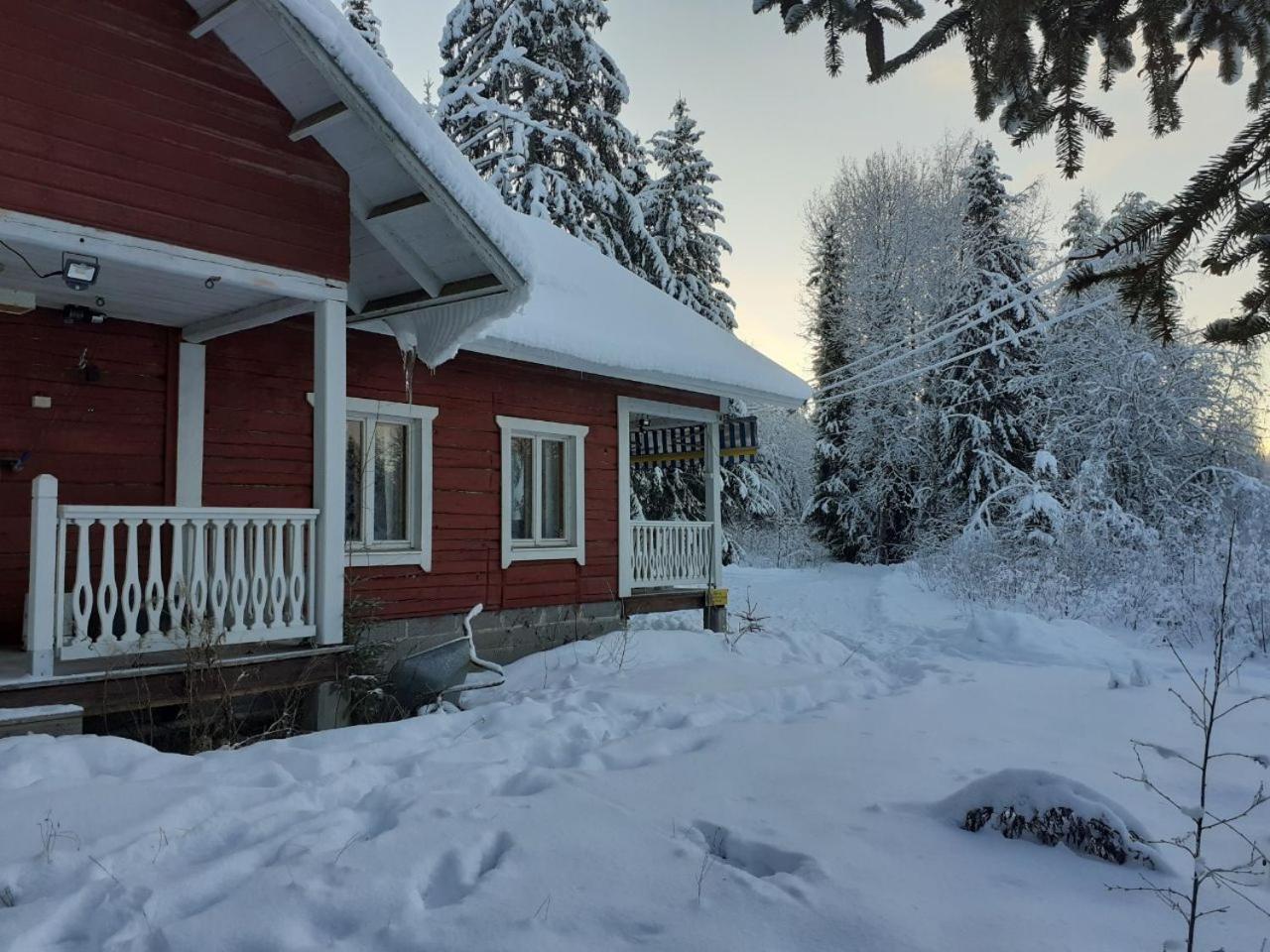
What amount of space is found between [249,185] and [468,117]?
14.8 m

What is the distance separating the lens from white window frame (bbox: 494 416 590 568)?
31.1ft

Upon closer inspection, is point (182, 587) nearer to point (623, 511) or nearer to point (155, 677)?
point (155, 677)

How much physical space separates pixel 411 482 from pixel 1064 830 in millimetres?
6683

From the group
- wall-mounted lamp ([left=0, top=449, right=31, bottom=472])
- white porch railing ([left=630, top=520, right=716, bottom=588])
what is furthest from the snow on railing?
white porch railing ([left=630, top=520, right=716, bottom=588])

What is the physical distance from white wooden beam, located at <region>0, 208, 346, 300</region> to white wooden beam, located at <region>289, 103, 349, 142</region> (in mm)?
908

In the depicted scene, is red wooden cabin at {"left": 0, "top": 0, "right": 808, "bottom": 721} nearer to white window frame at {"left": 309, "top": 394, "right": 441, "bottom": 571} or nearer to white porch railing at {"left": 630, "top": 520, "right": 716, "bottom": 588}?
white window frame at {"left": 309, "top": 394, "right": 441, "bottom": 571}

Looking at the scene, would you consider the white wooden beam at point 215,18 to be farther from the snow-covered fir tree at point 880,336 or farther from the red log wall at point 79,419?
the snow-covered fir tree at point 880,336

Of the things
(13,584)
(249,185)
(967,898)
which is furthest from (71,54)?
(967,898)

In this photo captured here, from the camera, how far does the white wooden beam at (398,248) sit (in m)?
6.46

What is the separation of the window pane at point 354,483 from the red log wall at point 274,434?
368 millimetres

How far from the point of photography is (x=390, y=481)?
869cm

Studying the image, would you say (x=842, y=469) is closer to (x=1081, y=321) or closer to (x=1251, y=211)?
(x=1081, y=321)

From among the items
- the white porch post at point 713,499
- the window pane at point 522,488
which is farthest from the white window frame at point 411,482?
the white porch post at point 713,499

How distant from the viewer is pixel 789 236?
2902cm
